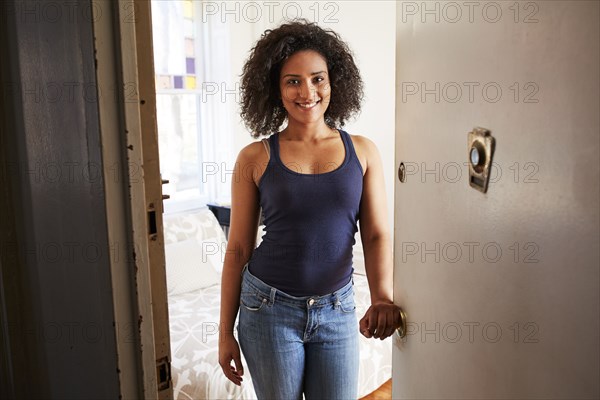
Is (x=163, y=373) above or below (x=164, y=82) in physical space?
below

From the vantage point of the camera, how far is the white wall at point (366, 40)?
3.56 m

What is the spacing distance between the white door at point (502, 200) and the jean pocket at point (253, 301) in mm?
417

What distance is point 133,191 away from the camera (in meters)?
0.79

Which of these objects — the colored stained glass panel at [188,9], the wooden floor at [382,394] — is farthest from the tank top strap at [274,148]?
the colored stained glass panel at [188,9]

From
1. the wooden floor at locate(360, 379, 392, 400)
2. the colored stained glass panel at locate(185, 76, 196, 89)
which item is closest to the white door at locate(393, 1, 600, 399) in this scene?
the wooden floor at locate(360, 379, 392, 400)

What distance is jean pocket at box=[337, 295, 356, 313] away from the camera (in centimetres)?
152

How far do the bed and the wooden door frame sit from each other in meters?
1.38

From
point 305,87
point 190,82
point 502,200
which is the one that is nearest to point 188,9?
point 190,82

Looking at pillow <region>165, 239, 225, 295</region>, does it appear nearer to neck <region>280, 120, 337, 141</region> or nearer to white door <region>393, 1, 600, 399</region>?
neck <region>280, 120, 337, 141</region>

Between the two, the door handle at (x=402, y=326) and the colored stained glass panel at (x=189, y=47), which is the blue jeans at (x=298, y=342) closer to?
the door handle at (x=402, y=326)

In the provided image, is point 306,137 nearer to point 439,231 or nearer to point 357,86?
point 357,86

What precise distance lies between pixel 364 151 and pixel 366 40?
2185mm

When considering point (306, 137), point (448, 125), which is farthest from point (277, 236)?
point (448, 125)

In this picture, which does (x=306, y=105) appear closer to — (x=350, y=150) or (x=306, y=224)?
(x=350, y=150)
